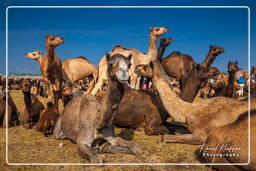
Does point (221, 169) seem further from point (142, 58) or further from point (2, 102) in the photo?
point (142, 58)

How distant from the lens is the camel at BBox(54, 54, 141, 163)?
187 inches

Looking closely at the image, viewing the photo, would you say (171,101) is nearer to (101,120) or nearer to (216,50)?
(101,120)

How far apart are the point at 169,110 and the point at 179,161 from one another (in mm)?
1736

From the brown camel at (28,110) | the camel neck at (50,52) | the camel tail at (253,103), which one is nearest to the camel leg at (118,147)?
the camel tail at (253,103)

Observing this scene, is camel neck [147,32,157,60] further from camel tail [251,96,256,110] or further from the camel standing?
camel tail [251,96,256,110]

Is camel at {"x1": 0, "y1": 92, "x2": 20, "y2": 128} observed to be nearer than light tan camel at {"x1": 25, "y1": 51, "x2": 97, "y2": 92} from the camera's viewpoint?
Yes

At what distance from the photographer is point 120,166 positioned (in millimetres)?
4934

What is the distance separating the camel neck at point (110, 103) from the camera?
15.9 feet

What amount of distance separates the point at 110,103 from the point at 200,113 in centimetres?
252

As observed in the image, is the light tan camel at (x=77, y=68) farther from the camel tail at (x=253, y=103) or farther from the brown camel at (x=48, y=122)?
the camel tail at (x=253, y=103)

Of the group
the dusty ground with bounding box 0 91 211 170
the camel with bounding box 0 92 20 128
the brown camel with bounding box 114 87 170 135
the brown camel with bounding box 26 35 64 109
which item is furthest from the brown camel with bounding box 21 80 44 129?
the brown camel with bounding box 114 87 170 135

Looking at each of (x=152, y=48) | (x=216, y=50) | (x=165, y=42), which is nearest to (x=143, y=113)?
(x=216, y=50)

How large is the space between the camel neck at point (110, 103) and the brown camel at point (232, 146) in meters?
1.80

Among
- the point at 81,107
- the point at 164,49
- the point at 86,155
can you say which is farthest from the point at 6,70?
the point at 164,49
